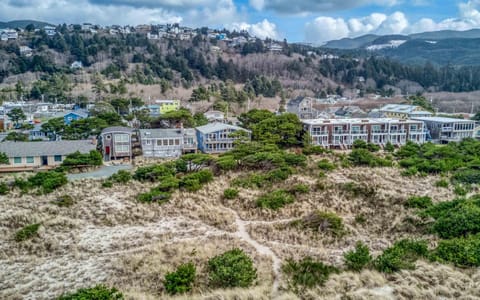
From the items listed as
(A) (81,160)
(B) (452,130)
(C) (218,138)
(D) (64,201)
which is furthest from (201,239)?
(B) (452,130)

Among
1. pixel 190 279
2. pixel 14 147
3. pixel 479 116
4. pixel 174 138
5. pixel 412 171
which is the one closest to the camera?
pixel 190 279

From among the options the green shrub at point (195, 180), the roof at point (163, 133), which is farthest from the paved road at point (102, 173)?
Result: the green shrub at point (195, 180)

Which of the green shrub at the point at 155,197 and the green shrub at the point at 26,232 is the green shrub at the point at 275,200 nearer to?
the green shrub at the point at 155,197

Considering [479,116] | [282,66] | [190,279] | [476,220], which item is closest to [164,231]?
[190,279]

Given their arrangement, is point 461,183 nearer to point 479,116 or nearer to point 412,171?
point 412,171

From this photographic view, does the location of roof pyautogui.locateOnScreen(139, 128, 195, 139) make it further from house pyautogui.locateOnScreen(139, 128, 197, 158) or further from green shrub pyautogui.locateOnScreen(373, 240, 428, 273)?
green shrub pyautogui.locateOnScreen(373, 240, 428, 273)
